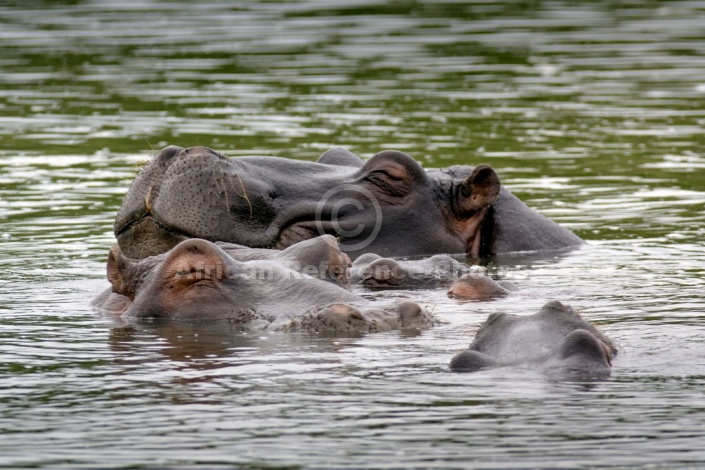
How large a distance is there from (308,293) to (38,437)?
225 centimetres

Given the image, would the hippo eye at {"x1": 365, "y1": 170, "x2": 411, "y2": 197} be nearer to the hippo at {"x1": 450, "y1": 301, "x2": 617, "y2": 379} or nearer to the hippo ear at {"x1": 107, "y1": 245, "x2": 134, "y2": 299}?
the hippo ear at {"x1": 107, "y1": 245, "x2": 134, "y2": 299}

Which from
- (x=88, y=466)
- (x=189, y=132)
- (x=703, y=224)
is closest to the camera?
(x=88, y=466)

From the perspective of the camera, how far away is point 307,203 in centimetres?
1048

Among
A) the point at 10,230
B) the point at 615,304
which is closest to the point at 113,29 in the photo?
the point at 10,230

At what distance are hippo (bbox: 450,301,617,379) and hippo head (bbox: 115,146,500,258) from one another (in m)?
3.46

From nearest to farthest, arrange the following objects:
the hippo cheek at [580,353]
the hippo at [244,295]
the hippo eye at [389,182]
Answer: the hippo cheek at [580,353] → the hippo at [244,295] → the hippo eye at [389,182]

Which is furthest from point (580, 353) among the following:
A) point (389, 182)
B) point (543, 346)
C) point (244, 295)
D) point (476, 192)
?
point (476, 192)

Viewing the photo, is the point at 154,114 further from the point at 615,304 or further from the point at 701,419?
the point at 701,419

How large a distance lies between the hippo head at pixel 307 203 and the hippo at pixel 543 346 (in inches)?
136

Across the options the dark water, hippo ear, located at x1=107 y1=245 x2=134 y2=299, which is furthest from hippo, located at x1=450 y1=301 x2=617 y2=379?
hippo ear, located at x1=107 y1=245 x2=134 y2=299

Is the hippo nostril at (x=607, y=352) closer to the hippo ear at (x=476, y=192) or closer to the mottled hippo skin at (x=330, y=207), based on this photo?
the mottled hippo skin at (x=330, y=207)

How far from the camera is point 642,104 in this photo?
21000 millimetres

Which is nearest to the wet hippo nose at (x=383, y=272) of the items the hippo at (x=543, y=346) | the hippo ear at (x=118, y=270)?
the hippo ear at (x=118, y=270)

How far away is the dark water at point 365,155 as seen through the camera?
589 centimetres
